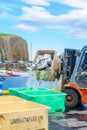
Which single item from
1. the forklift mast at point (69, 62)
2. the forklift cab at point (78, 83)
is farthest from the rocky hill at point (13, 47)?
the forklift cab at point (78, 83)

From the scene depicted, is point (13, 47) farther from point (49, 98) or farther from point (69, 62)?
point (49, 98)

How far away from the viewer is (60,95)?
977 cm

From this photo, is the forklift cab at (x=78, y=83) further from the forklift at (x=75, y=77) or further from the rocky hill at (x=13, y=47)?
the rocky hill at (x=13, y=47)

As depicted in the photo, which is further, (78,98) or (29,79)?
(29,79)

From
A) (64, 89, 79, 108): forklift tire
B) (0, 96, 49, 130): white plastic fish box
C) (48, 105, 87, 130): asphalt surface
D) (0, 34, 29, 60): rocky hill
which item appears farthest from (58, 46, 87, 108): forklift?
(0, 34, 29, 60): rocky hill

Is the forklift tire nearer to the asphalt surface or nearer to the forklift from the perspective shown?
the forklift

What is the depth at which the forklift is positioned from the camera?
11.9 m

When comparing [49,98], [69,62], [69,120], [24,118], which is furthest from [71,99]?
[24,118]

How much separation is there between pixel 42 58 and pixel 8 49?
4974 cm

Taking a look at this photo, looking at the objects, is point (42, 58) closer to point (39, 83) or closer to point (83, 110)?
point (39, 83)

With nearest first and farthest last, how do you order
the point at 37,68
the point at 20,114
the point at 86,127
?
the point at 20,114 < the point at 86,127 < the point at 37,68

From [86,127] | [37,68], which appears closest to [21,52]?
[37,68]

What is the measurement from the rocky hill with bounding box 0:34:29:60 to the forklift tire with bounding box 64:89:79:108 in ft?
165

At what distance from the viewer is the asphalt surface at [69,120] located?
841cm
